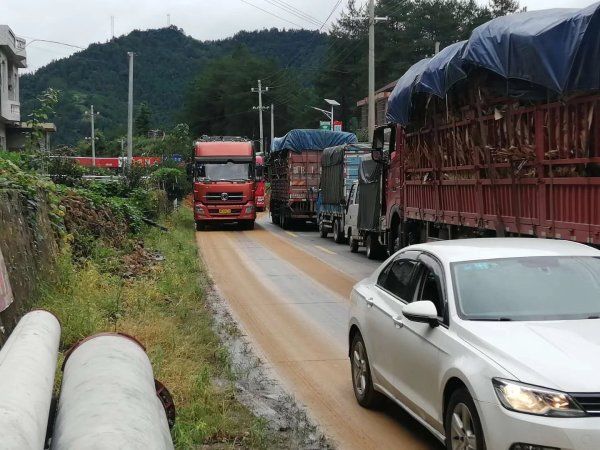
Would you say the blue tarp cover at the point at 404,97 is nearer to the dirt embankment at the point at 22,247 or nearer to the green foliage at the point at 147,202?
the dirt embankment at the point at 22,247

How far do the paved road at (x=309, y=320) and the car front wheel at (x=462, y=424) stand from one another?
109cm

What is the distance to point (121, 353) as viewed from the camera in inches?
203

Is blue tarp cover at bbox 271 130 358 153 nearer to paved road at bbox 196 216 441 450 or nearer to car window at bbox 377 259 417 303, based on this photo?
paved road at bbox 196 216 441 450

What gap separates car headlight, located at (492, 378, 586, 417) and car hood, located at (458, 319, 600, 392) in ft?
0.14

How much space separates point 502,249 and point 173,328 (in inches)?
189

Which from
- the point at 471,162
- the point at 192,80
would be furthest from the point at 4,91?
the point at 192,80

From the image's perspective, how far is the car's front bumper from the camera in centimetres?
383

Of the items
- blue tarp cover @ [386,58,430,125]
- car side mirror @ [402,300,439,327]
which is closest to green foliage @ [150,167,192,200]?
blue tarp cover @ [386,58,430,125]

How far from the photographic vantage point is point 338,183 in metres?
23.9

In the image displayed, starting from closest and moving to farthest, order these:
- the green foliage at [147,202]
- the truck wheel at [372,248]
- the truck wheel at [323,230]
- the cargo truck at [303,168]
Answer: the truck wheel at [372,248] < the green foliage at [147,202] < the truck wheel at [323,230] < the cargo truck at [303,168]

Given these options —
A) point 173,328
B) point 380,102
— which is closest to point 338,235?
point 173,328

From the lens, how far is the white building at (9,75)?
41.1 meters

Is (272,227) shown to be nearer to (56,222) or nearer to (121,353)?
(56,222)

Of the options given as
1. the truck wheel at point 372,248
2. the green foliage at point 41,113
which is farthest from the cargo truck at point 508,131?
the green foliage at point 41,113
